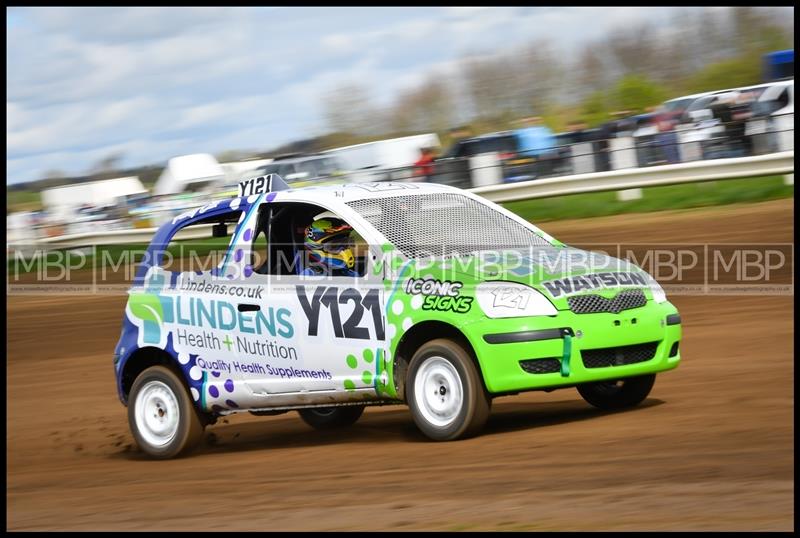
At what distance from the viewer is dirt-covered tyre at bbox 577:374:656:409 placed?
838cm

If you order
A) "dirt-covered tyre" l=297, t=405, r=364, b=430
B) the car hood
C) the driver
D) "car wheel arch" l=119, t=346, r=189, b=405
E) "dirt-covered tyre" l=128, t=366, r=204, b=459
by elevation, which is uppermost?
the driver

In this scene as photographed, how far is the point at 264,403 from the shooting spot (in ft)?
27.9

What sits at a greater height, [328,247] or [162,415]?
[328,247]

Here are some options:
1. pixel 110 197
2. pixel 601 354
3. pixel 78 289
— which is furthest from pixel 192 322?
pixel 110 197

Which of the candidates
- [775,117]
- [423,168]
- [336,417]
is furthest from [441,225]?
[423,168]

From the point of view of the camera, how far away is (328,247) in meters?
8.36

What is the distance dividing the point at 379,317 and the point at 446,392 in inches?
25.8

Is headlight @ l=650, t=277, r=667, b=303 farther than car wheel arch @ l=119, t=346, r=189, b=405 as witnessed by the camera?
No

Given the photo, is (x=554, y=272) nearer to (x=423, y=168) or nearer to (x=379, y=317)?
(x=379, y=317)

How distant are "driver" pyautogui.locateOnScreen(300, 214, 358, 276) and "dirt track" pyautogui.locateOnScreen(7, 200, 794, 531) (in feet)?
4.11

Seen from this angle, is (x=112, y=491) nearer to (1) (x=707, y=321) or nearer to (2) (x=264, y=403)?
(2) (x=264, y=403)

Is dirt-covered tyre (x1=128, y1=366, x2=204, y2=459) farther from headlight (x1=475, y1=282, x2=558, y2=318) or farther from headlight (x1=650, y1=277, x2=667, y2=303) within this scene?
headlight (x1=650, y1=277, x2=667, y2=303)

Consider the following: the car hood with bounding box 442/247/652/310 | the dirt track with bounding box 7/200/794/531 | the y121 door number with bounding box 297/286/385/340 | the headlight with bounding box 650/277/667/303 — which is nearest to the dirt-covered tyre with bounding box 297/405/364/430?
the dirt track with bounding box 7/200/794/531

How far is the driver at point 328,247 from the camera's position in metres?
8.27
